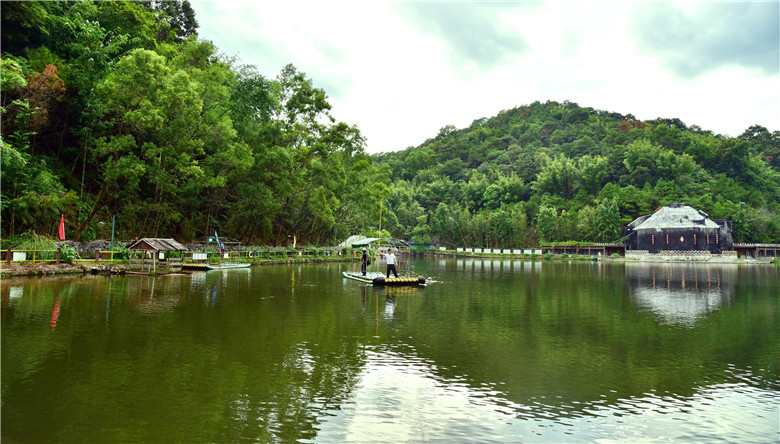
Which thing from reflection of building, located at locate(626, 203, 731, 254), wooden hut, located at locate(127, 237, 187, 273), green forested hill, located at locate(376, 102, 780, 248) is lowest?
wooden hut, located at locate(127, 237, 187, 273)

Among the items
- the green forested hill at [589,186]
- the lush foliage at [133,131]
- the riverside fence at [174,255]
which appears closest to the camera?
the riverside fence at [174,255]

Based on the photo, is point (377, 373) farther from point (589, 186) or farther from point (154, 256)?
point (589, 186)

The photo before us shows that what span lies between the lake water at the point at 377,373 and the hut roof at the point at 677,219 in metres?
59.1

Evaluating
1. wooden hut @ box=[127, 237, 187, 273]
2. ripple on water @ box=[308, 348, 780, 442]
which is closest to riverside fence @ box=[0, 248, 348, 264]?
wooden hut @ box=[127, 237, 187, 273]

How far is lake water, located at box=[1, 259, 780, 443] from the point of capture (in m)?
5.82

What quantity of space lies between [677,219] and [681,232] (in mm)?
2215

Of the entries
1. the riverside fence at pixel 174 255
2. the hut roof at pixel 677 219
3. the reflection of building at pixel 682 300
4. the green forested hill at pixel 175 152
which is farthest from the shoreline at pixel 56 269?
the hut roof at pixel 677 219

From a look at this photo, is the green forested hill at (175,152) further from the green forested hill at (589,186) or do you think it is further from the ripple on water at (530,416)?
the ripple on water at (530,416)

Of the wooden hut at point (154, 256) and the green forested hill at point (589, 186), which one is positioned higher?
the green forested hill at point (589, 186)

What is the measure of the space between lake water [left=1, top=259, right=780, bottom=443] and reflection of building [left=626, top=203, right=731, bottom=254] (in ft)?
192

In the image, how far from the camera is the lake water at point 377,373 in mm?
5824

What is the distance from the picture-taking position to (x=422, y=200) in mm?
112875

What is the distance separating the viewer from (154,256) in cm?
2708

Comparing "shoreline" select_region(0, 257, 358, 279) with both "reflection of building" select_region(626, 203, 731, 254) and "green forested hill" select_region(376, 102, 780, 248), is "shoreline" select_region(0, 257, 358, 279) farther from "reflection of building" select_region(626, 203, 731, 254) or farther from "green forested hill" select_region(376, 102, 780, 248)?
"reflection of building" select_region(626, 203, 731, 254)
